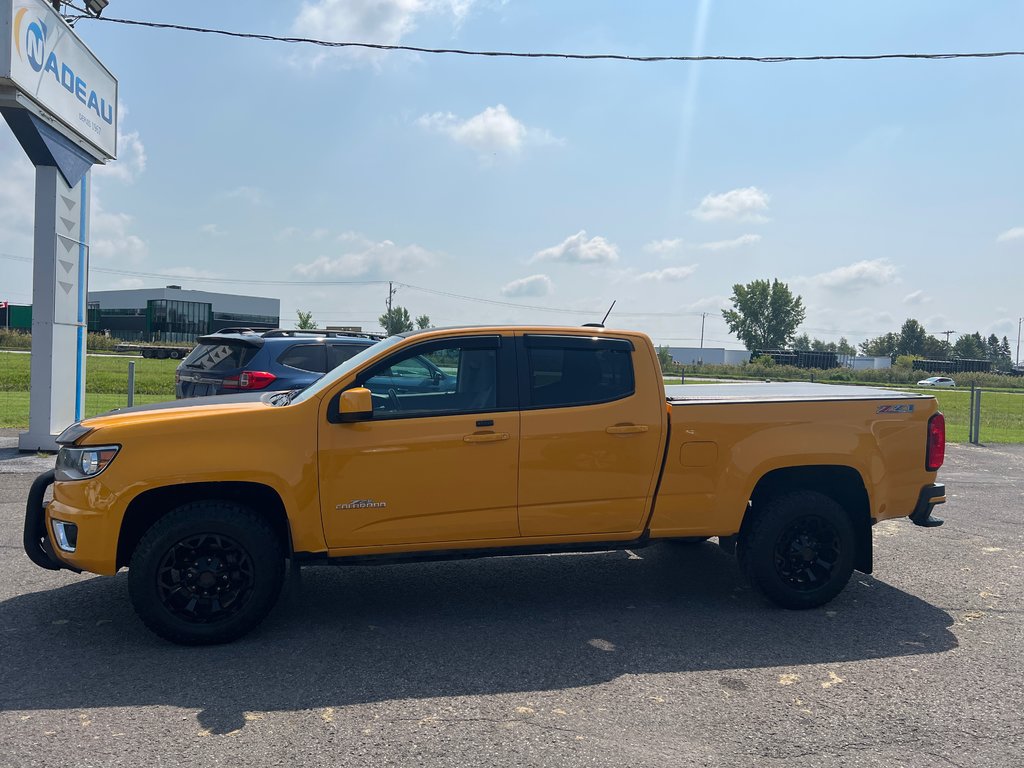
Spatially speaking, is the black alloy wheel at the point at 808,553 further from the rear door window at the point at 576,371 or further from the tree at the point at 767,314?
the tree at the point at 767,314

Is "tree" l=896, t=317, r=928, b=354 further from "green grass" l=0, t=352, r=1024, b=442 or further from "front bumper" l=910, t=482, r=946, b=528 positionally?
"front bumper" l=910, t=482, r=946, b=528

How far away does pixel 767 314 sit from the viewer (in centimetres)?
11381

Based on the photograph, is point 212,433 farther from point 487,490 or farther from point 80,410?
point 80,410

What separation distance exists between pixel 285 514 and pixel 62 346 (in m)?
8.66

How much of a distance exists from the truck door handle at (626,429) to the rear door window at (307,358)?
543cm

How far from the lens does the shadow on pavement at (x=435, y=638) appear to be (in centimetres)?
398

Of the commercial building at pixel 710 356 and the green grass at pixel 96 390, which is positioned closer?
the green grass at pixel 96 390

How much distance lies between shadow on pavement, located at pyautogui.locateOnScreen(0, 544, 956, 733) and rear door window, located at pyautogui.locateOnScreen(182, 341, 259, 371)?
3919mm

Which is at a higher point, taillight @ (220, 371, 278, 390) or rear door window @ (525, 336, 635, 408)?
rear door window @ (525, 336, 635, 408)

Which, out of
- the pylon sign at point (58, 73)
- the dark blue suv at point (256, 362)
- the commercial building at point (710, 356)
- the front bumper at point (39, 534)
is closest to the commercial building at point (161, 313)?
the commercial building at point (710, 356)

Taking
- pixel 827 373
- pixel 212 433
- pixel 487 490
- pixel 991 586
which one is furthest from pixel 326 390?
pixel 827 373

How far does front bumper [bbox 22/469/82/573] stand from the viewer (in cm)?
464

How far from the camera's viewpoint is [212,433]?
4.54 meters

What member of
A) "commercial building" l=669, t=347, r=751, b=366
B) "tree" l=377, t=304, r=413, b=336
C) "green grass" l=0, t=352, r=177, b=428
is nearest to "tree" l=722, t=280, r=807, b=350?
"commercial building" l=669, t=347, r=751, b=366
